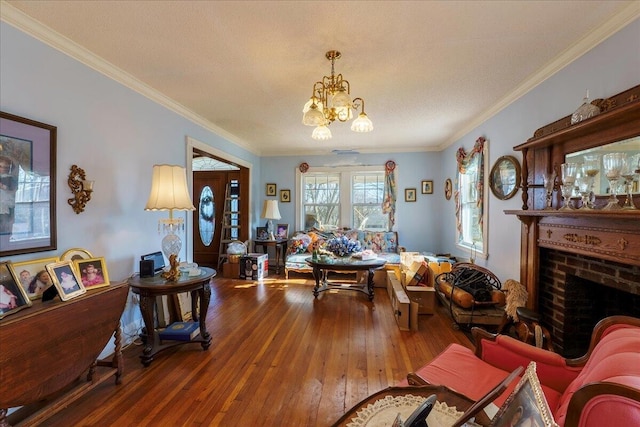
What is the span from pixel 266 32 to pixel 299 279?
12.5 ft

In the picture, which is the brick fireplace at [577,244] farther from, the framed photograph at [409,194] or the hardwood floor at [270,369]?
the framed photograph at [409,194]

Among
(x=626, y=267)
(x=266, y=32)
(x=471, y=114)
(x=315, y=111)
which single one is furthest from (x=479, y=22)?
(x=471, y=114)

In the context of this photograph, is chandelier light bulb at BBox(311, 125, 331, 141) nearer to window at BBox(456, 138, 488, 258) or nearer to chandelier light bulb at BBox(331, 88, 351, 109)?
chandelier light bulb at BBox(331, 88, 351, 109)

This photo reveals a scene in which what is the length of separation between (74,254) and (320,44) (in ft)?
7.80

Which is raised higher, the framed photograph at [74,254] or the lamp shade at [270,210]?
the lamp shade at [270,210]

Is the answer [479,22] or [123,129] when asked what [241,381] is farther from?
[479,22]

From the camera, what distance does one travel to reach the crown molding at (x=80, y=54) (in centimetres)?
168

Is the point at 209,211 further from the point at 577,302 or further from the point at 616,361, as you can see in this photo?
the point at 616,361

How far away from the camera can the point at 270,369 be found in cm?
217

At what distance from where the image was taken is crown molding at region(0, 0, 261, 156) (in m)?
1.68

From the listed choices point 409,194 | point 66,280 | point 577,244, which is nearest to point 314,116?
point 66,280

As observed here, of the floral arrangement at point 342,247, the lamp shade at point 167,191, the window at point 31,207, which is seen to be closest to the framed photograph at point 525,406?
the lamp shade at point 167,191

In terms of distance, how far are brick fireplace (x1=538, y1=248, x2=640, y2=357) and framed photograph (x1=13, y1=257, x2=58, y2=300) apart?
349cm

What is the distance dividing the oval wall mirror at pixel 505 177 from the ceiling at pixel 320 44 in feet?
2.10
